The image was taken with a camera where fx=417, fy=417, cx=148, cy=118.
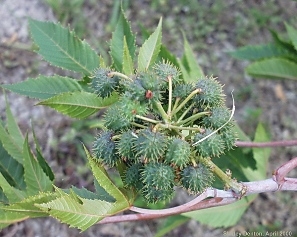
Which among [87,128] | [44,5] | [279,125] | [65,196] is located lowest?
[279,125]

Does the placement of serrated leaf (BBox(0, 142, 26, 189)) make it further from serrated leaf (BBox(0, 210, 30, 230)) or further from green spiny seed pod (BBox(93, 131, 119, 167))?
green spiny seed pod (BBox(93, 131, 119, 167))

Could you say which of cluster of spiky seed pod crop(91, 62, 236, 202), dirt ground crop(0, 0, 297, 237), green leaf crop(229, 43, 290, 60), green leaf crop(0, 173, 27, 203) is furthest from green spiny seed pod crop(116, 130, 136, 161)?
dirt ground crop(0, 0, 297, 237)

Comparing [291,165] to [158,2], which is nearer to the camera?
[291,165]

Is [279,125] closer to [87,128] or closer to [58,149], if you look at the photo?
[87,128]

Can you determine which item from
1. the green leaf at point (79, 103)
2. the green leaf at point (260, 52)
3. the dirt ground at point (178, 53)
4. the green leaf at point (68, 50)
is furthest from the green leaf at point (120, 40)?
the dirt ground at point (178, 53)

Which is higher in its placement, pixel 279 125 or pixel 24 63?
pixel 24 63

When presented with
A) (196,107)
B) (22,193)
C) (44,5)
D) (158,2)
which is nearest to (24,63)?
(44,5)

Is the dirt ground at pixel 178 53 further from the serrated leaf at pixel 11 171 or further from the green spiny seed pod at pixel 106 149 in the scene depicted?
the green spiny seed pod at pixel 106 149
